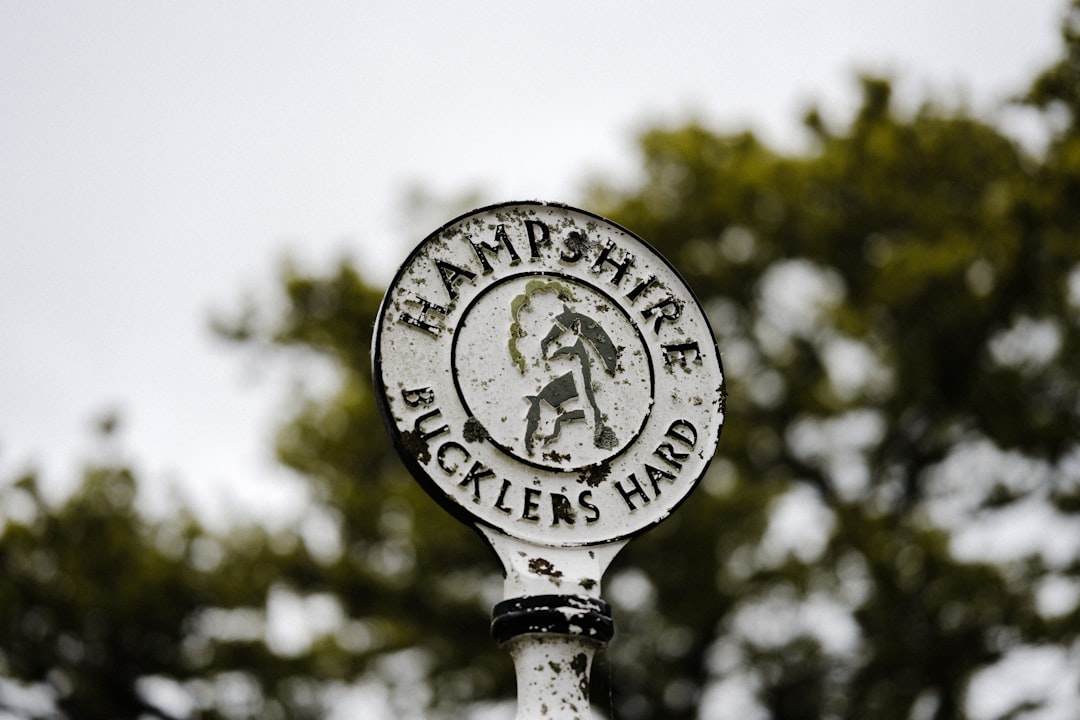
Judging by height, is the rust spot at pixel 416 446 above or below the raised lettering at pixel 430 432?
below

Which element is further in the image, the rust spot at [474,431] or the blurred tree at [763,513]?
the blurred tree at [763,513]

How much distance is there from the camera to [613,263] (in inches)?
81.4

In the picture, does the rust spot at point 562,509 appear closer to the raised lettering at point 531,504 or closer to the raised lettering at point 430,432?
the raised lettering at point 531,504

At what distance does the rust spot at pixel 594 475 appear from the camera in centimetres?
186

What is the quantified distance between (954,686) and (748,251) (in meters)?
3.74

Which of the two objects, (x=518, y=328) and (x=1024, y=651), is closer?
(x=518, y=328)

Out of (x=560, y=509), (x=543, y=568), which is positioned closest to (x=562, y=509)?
(x=560, y=509)

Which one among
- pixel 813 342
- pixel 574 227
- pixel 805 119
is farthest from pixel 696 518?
pixel 574 227

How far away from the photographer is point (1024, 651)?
812cm

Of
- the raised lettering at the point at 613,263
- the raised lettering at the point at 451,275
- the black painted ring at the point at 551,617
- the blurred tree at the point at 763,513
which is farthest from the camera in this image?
the blurred tree at the point at 763,513

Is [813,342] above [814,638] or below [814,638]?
above

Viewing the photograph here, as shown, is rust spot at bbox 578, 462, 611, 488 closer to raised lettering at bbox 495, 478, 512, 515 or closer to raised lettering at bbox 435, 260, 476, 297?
raised lettering at bbox 495, 478, 512, 515

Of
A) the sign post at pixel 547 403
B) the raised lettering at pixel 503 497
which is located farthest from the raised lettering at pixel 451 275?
the raised lettering at pixel 503 497

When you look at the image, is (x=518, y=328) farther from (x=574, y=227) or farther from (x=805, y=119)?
(x=805, y=119)
